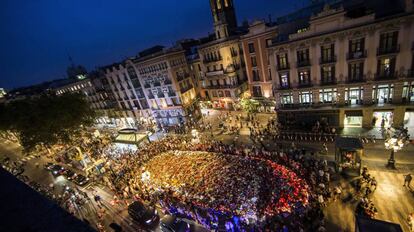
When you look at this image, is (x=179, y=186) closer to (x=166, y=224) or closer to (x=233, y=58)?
(x=166, y=224)

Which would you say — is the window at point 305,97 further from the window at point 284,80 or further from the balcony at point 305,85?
the window at point 284,80

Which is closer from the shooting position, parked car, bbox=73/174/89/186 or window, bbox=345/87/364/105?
window, bbox=345/87/364/105

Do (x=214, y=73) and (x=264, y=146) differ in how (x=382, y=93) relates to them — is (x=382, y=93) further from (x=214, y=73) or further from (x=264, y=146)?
(x=214, y=73)

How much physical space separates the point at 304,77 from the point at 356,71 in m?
6.01

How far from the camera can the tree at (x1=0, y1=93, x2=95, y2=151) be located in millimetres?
31844

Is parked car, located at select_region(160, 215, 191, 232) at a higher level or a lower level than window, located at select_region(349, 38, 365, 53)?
lower

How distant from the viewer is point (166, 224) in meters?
18.0

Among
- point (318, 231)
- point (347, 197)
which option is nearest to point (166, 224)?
point (318, 231)

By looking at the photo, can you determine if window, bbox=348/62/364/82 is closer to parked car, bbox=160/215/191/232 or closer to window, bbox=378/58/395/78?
window, bbox=378/58/395/78

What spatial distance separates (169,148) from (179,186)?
10.1 meters

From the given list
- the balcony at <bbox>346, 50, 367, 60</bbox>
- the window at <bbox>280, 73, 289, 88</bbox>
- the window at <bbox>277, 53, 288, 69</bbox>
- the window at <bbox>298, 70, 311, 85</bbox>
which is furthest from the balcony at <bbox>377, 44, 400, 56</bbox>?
the window at <bbox>280, 73, 289, 88</bbox>

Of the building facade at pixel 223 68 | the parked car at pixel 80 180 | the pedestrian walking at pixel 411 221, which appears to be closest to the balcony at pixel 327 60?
the building facade at pixel 223 68

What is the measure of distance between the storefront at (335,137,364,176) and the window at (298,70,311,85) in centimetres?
1132

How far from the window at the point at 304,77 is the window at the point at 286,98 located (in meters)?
2.46
